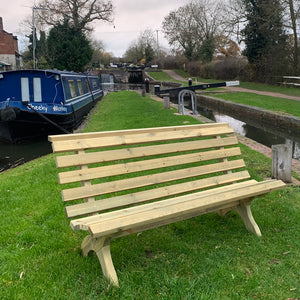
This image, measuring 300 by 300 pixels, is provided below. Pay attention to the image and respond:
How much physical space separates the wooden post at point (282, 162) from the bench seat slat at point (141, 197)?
1.19 meters

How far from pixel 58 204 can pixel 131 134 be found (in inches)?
54.3

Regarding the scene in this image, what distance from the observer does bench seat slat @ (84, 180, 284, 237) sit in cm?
199

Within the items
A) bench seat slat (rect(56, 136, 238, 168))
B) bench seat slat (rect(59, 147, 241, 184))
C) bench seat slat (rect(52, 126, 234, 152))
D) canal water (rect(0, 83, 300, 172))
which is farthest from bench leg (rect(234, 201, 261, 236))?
canal water (rect(0, 83, 300, 172))

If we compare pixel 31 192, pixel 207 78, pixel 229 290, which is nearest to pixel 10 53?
pixel 207 78

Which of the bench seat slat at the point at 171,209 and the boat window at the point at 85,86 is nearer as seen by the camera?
the bench seat slat at the point at 171,209

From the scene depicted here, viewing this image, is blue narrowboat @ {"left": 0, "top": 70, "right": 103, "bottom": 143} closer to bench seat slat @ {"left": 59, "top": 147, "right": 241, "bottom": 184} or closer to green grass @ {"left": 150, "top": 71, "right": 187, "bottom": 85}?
bench seat slat @ {"left": 59, "top": 147, "right": 241, "bottom": 184}

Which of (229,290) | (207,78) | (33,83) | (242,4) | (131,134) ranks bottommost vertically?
(229,290)

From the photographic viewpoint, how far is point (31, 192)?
4055mm

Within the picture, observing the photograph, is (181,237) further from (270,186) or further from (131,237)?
(270,186)

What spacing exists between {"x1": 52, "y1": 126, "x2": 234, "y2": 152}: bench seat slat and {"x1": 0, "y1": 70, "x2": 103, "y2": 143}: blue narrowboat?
24.6ft

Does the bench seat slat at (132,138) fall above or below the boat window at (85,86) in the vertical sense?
below

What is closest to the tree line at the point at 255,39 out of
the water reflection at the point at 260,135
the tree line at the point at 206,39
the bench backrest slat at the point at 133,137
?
the tree line at the point at 206,39

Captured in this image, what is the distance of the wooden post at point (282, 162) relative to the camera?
4.22m

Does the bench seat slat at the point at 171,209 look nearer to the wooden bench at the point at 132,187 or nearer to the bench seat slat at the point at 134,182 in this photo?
the wooden bench at the point at 132,187
